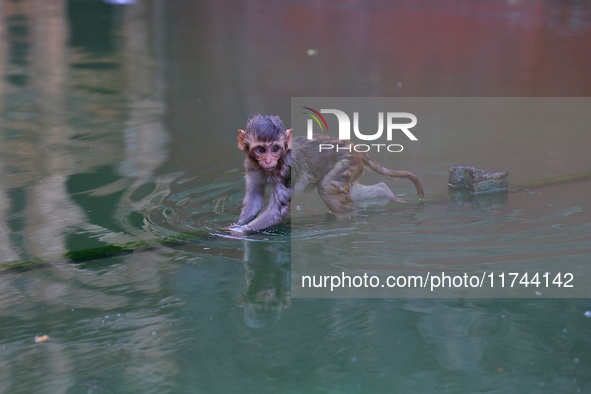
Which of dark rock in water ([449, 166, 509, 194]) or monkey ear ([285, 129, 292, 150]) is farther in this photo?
dark rock in water ([449, 166, 509, 194])

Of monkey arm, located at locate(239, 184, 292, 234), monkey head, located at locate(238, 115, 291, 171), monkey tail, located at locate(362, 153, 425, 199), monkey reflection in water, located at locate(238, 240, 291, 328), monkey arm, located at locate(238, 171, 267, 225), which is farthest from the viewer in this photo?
monkey tail, located at locate(362, 153, 425, 199)

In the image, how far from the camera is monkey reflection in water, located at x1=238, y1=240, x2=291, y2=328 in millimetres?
4004

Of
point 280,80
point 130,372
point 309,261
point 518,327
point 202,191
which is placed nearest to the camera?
point 130,372

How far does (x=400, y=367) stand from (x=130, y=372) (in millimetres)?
979

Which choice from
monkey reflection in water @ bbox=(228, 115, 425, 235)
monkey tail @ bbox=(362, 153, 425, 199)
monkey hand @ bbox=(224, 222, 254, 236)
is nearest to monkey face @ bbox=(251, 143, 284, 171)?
monkey reflection in water @ bbox=(228, 115, 425, 235)

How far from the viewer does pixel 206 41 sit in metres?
11.6

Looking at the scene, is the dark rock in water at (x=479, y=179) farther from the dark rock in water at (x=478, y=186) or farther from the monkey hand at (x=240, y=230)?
the monkey hand at (x=240, y=230)

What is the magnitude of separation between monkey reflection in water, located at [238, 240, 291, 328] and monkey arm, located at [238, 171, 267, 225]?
1.44ft

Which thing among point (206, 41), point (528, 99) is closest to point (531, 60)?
point (528, 99)

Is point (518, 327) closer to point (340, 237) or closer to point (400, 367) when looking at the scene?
point (400, 367)

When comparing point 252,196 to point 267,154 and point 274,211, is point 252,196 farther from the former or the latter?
point 267,154

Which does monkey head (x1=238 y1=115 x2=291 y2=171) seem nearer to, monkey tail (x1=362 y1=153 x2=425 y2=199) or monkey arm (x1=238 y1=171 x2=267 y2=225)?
monkey arm (x1=238 y1=171 x2=267 y2=225)

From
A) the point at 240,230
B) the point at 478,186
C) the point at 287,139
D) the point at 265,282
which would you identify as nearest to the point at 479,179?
the point at 478,186

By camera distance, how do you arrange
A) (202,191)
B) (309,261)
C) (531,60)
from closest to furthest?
(309,261) < (202,191) < (531,60)
